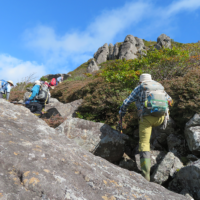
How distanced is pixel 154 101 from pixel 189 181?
186cm

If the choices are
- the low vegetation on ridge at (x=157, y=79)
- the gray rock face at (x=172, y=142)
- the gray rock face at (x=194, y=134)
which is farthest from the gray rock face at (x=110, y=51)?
the gray rock face at (x=194, y=134)

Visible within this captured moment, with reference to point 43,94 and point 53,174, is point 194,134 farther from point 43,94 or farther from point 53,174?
point 43,94

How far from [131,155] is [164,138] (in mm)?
1286

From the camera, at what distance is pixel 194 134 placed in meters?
4.32

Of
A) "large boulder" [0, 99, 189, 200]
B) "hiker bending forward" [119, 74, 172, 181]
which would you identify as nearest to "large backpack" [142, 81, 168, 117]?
"hiker bending forward" [119, 74, 172, 181]

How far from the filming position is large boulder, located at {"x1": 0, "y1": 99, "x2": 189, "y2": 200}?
1.47 m

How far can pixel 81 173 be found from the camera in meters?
1.89

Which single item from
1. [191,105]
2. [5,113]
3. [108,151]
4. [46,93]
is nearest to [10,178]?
[5,113]

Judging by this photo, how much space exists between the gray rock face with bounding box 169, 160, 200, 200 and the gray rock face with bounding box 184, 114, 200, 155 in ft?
2.91

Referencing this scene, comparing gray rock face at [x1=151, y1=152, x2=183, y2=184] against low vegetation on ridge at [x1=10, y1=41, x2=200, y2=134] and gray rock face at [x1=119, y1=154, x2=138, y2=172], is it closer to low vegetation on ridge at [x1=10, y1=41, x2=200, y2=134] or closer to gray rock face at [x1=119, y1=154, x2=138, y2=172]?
gray rock face at [x1=119, y1=154, x2=138, y2=172]

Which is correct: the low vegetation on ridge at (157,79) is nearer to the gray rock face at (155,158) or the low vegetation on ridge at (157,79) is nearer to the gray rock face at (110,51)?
the gray rock face at (155,158)

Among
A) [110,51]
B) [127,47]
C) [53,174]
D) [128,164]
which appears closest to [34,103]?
[128,164]

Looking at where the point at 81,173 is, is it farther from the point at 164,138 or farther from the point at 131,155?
the point at 164,138

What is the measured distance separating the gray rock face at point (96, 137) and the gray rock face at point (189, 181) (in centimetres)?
175
